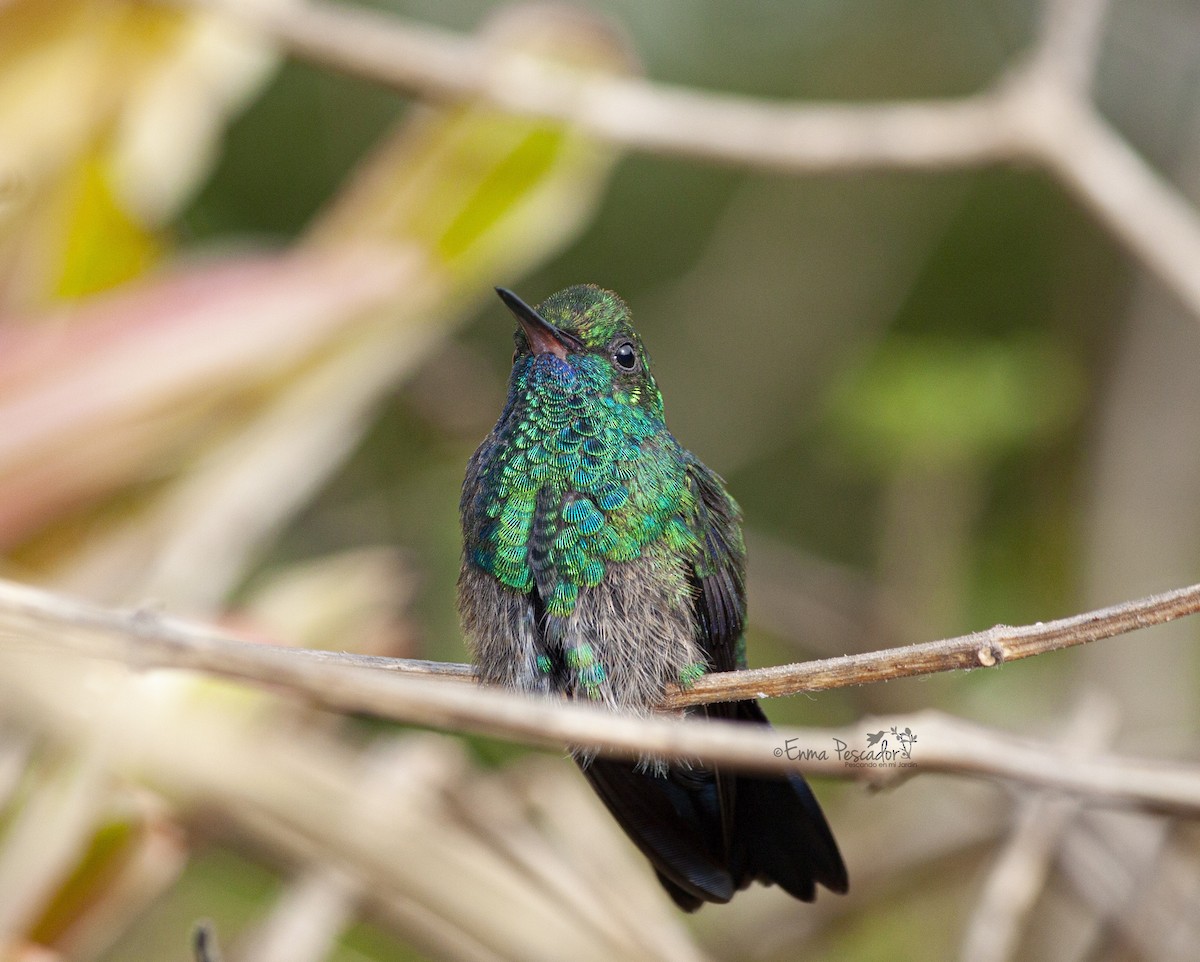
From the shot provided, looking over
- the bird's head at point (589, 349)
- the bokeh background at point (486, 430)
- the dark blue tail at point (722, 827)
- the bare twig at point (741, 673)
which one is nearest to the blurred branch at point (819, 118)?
the bokeh background at point (486, 430)

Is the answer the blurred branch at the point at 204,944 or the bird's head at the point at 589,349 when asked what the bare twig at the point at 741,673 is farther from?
the bird's head at the point at 589,349

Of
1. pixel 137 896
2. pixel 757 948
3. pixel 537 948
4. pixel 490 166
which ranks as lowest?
pixel 137 896

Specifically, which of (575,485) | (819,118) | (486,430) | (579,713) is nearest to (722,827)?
(575,485)

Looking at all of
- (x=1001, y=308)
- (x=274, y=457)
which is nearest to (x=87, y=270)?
(x=274, y=457)

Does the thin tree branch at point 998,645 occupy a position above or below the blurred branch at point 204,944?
above

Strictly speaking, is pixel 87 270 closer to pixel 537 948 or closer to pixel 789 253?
pixel 537 948

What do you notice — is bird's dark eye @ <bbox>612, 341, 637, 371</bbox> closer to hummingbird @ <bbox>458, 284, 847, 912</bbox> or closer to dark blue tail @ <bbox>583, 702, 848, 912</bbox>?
hummingbird @ <bbox>458, 284, 847, 912</bbox>

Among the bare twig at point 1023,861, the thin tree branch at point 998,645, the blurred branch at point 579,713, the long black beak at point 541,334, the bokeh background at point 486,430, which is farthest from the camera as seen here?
the bokeh background at point 486,430

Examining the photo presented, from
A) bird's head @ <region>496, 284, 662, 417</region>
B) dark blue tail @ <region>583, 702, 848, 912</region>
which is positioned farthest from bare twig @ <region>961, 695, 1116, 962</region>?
bird's head @ <region>496, 284, 662, 417</region>
